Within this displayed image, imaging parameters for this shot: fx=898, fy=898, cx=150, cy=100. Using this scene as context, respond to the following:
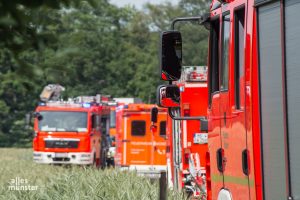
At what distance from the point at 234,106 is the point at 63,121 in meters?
29.5

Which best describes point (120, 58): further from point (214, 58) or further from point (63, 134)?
point (214, 58)

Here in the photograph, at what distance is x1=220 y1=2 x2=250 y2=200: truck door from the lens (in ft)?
22.4

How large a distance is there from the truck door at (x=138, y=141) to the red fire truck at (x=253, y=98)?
71.9 ft

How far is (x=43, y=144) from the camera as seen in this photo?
1427 inches

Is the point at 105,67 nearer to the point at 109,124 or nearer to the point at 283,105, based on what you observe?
the point at 109,124

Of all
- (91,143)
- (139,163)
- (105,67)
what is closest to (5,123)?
(105,67)

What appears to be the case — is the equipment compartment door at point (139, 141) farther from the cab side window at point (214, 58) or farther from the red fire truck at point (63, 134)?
the cab side window at point (214, 58)


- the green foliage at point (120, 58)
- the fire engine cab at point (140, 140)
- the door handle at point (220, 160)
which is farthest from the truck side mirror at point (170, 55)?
the green foliage at point (120, 58)

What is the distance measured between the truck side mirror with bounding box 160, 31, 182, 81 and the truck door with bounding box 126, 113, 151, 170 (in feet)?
72.7

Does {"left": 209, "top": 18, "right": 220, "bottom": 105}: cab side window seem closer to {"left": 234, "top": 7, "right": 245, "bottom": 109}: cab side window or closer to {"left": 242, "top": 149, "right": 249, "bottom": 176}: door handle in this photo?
{"left": 234, "top": 7, "right": 245, "bottom": 109}: cab side window

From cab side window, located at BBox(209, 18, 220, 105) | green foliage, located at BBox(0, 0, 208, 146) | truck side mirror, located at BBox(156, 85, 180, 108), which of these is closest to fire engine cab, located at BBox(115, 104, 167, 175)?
green foliage, located at BBox(0, 0, 208, 146)

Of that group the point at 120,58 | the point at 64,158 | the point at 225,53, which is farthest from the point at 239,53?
the point at 120,58

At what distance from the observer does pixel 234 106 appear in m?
7.10

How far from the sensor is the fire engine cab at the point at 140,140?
29.9 meters
